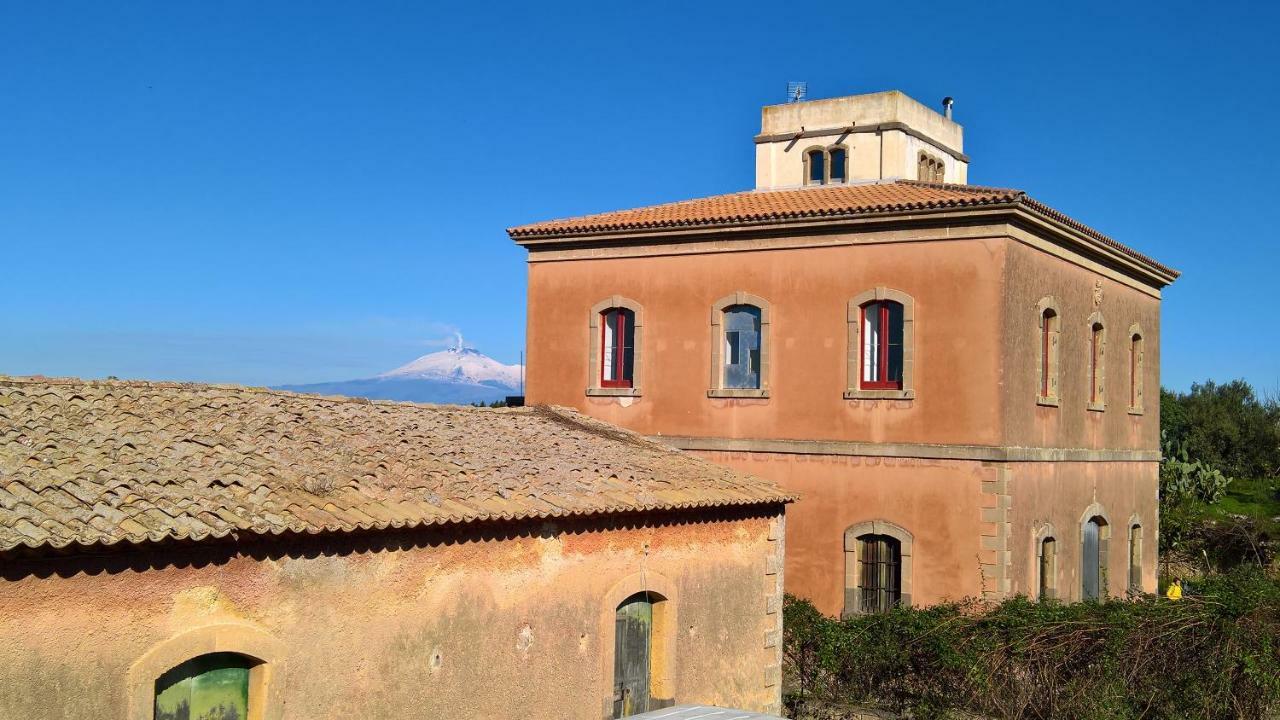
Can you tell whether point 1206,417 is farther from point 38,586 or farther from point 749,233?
point 38,586

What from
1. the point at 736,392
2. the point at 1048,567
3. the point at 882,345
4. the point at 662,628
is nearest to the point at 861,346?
the point at 882,345

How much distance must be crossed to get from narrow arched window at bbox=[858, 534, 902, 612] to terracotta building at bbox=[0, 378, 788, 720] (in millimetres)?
4849

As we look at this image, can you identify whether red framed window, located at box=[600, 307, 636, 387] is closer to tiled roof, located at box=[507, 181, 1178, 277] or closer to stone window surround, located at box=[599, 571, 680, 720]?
tiled roof, located at box=[507, 181, 1178, 277]

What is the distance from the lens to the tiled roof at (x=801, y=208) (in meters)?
20.8

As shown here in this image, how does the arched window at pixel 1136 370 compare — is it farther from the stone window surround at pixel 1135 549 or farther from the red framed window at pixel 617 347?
the red framed window at pixel 617 347

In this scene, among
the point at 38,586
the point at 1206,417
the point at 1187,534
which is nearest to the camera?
the point at 38,586

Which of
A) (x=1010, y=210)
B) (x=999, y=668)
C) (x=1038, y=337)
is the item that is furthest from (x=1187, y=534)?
(x=999, y=668)

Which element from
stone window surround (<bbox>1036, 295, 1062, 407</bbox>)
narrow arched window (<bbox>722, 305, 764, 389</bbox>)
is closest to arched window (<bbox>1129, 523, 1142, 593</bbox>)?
stone window surround (<bbox>1036, 295, 1062, 407</bbox>)

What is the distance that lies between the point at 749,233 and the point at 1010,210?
461 cm

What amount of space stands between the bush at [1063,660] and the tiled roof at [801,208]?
6.38m

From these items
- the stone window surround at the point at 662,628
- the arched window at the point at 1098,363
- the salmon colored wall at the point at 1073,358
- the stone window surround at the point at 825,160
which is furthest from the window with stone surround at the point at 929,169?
the stone window surround at the point at 662,628

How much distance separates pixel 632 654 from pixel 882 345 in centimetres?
888

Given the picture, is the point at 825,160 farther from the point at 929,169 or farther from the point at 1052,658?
the point at 1052,658

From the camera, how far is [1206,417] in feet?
177
